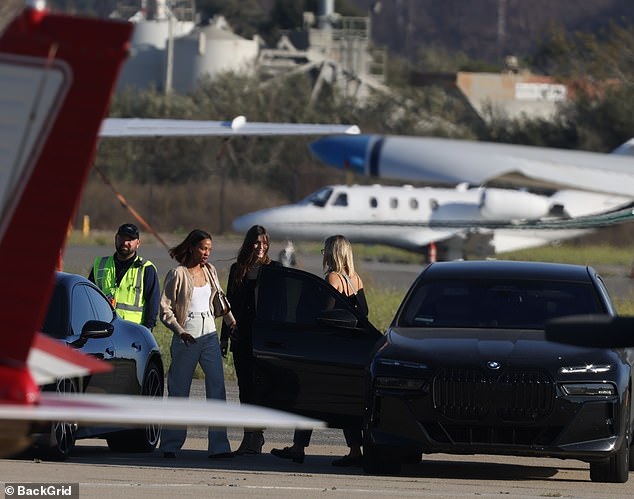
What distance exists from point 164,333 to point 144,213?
128 feet

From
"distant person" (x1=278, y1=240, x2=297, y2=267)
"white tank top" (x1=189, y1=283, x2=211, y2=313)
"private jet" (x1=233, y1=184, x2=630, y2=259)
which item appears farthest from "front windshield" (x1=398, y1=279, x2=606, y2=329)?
"private jet" (x1=233, y1=184, x2=630, y2=259)

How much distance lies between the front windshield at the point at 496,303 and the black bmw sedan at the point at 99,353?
209 cm

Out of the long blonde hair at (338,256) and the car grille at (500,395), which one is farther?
the long blonde hair at (338,256)

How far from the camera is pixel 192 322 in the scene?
12711 mm

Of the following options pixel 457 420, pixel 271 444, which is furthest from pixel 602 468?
pixel 271 444

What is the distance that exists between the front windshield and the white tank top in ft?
4.95

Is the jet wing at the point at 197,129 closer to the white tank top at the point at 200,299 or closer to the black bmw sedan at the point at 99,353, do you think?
→ the black bmw sedan at the point at 99,353

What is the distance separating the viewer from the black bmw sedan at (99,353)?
1180 centimetres

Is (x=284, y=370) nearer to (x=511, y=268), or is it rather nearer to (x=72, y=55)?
(x=511, y=268)

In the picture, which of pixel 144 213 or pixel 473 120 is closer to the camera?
pixel 144 213

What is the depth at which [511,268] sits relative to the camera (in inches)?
505

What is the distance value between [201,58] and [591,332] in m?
93.9

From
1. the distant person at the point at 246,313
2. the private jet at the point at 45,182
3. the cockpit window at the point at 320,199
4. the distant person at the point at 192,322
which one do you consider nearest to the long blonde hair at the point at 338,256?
the distant person at the point at 246,313

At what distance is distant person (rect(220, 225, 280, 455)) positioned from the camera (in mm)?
12562
